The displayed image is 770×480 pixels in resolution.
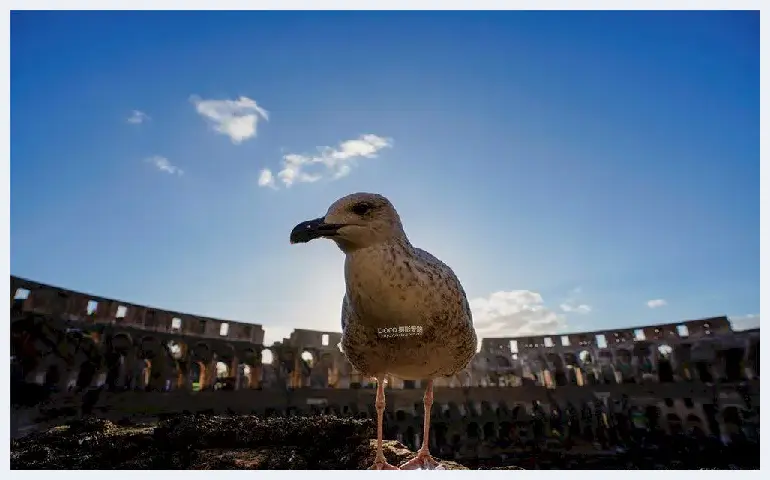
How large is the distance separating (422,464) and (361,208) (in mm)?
2401

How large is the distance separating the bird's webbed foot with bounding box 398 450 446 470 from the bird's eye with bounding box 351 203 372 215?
91.1 inches

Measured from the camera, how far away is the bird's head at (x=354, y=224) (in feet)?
10.4

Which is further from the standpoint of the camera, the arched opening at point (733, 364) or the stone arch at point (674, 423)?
the arched opening at point (733, 364)

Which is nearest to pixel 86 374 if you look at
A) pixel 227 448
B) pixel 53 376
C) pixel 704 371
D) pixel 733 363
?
pixel 53 376

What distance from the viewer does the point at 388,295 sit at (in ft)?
10.3

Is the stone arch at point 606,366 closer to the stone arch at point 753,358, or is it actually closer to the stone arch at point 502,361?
the stone arch at point 502,361

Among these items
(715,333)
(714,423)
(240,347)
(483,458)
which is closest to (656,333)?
(715,333)

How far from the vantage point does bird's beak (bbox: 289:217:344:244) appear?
3.14 m

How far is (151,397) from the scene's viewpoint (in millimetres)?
20812

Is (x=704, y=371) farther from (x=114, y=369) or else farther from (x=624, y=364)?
(x=114, y=369)

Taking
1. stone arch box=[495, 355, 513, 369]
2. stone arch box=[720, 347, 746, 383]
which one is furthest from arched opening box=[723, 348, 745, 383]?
stone arch box=[495, 355, 513, 369]

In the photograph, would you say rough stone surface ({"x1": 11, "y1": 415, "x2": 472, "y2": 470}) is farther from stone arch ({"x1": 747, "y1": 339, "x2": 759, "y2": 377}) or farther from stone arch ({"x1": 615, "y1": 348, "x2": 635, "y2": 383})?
stone arch ({"x1": 747, "y1": 339, "x2": 759, "y2": 377})

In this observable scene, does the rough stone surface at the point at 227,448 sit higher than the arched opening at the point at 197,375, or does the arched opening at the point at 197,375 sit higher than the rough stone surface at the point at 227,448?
the rough stone surface at the point at 227,448

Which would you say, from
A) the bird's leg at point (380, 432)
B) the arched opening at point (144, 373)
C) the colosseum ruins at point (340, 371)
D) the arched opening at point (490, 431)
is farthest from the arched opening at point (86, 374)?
the bird's leg at point (380, 432)
